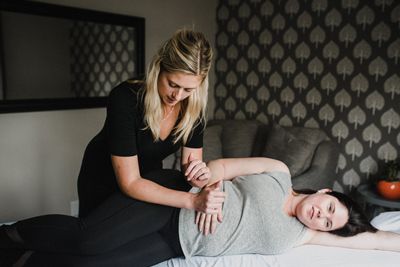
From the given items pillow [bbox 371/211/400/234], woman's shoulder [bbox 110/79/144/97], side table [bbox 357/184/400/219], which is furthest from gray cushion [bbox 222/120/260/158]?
woman's shoulder [bbox 110/79/144/97]

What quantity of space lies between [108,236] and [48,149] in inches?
61.9

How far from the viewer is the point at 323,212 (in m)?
1.80

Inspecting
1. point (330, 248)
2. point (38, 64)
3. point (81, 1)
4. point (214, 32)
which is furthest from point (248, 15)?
point (330, 248)

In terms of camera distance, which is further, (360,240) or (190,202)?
(360,240)

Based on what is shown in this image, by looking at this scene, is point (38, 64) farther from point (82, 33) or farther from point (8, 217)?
point (8, 217)

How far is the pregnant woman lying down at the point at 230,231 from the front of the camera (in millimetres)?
1591

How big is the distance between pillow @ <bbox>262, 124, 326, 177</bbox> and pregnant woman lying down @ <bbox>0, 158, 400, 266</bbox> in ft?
3.93

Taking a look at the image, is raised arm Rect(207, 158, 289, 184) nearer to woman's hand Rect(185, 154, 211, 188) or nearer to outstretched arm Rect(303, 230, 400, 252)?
woman's hand Rect(185, 154, 211, 188)

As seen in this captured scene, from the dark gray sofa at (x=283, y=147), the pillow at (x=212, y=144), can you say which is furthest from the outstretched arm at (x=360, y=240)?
the pillow at (x=212, y=144)

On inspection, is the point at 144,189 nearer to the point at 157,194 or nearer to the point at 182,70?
the point at 157,194

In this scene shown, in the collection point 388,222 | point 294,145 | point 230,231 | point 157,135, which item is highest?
point 157,135

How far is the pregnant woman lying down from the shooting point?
1.59 meters

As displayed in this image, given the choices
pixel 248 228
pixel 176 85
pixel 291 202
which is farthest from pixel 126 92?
pixel 291 202

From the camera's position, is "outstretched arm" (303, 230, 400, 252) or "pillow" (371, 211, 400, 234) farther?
"pillow" (371, 211, 400, 234)
